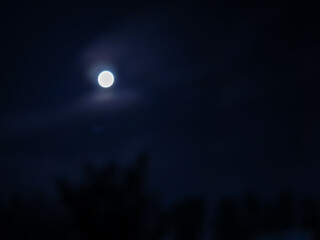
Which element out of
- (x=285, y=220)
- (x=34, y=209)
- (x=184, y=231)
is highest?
(x=34, y=209)

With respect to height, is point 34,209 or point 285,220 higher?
point 34,209

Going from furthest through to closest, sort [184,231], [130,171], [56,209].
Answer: [184,231] → [56,209] → [130,171]

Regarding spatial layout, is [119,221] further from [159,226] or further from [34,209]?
[34,209]

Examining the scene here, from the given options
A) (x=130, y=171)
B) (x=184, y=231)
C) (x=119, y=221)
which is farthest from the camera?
(x=184, y=231)

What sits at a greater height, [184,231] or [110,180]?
[110,180]

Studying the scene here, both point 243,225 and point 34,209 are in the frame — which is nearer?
point 34,209

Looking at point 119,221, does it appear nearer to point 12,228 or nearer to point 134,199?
point 134,199

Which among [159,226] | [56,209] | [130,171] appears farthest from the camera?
[159,226]

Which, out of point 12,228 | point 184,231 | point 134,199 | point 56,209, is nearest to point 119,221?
point 134,199

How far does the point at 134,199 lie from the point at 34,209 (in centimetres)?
413

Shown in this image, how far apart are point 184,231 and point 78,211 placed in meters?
6.55

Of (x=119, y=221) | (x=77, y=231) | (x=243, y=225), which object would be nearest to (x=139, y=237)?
(x=119, y=221)

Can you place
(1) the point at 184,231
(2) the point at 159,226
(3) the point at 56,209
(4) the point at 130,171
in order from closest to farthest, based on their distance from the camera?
(4) the point at 130,171
(3) the point at 56,209
(2) the point at 159,226
(1) the point at 184,231

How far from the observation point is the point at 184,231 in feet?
53.9
